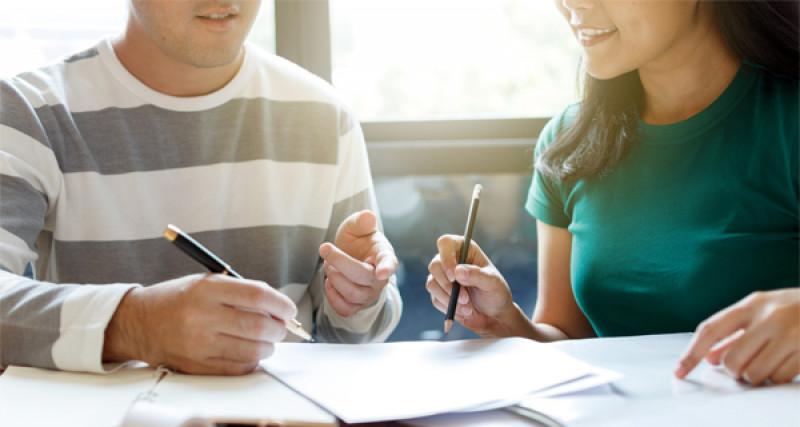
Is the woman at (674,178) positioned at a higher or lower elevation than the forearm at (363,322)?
higher

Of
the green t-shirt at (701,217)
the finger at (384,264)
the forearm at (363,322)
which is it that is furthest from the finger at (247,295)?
the green t-shirt at (701,217)

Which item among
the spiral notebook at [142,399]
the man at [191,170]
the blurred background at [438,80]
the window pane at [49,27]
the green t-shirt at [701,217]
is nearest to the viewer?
the spiral notebook at [142,399]

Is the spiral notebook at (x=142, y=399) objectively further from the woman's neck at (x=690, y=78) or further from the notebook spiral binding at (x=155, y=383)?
the woman's neck at (x=690, y=78)

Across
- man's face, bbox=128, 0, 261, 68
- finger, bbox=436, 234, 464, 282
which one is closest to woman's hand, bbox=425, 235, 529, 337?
finger, bbox=436, 234, 464, 282

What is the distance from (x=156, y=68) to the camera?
2.32 ft

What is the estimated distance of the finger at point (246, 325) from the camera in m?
0.44

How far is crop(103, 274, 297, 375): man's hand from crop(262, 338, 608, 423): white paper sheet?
28 mm

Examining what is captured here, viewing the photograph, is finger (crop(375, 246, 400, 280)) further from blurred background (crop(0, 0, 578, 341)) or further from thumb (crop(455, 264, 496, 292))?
blurred background (crop(0, 0, 578, 341))

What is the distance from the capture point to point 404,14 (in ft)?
3.52

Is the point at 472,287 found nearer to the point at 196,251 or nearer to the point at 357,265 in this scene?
the point at 357,265

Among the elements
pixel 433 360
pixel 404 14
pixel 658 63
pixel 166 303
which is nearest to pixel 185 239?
pixel 166 303

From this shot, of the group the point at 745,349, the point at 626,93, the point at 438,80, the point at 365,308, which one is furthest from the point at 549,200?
the point at 438,80

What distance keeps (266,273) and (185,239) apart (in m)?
0.29

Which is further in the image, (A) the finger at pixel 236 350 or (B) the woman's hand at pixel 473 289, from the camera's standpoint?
(B) the woman's hand at pixel 473 289
